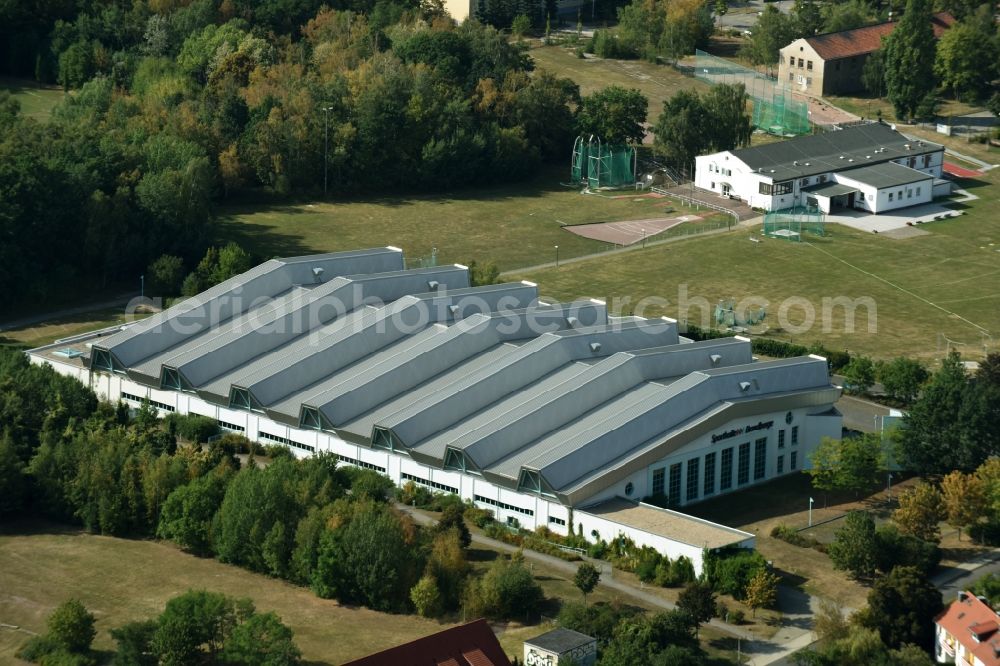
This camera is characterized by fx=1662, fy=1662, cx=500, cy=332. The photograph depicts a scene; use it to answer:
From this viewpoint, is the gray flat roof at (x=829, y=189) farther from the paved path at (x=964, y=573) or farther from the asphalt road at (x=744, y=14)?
the paved path at (x=964, y=573)

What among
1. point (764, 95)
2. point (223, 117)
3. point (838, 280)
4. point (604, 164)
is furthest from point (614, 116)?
point (223, 117)

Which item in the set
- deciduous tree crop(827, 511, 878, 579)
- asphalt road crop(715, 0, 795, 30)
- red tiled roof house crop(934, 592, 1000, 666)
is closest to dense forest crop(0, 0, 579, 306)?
asphalt road crop(715, 0, 795, 30)

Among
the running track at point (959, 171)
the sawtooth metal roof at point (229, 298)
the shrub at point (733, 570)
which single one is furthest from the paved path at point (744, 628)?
the running track at point (959, 171)

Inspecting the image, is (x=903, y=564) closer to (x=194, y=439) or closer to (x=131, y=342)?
(x=194, y=439)

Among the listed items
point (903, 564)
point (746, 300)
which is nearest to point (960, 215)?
point (746, 300)

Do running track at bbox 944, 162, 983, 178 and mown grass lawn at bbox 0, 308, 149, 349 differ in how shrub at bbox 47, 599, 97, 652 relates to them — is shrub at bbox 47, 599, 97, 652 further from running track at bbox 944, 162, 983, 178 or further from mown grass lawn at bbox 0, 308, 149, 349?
running track at bbox 944, 162, 983, 178
